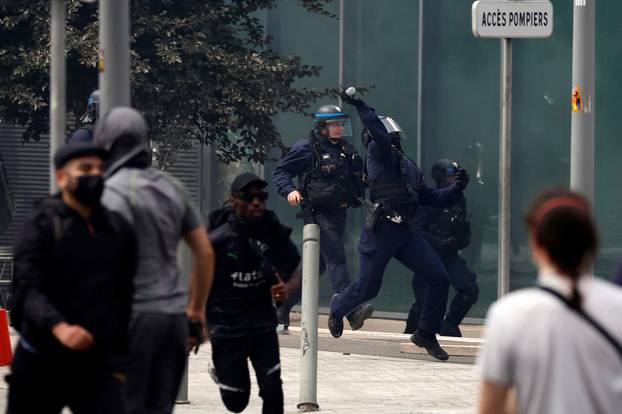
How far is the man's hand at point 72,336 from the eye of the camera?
5.80m

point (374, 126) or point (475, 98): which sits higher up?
point (475, 98)

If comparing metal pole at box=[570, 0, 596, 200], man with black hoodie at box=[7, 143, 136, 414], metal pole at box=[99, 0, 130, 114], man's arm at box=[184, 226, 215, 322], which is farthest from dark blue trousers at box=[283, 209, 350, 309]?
man with black hoodie at box=[7, 143, 136, 414]

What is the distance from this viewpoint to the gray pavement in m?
10.9

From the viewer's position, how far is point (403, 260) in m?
13.8

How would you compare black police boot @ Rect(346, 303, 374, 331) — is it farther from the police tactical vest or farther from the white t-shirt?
the white t-shirt

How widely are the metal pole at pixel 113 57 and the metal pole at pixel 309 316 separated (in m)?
2.39

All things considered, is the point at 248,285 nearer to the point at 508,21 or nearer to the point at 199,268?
the point at 199,268

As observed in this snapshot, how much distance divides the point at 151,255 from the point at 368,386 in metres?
5.83

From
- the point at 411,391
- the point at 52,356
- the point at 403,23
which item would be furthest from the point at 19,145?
the point at 52,356

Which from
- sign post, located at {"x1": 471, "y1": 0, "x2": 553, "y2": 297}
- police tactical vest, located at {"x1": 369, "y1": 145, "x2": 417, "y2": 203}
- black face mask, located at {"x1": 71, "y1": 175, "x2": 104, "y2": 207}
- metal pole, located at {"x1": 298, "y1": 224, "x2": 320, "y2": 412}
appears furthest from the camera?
police tactical vest, located at {"x1": 369, "y1": 145, "x2": 417, "y2": 203}

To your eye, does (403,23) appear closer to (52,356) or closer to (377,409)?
(377,409)

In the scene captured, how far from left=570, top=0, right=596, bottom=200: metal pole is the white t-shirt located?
6.59 metres

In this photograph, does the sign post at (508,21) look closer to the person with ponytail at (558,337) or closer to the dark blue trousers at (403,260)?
the dark blue trousers at (403,260)

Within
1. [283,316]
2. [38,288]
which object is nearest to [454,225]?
[283,316]
